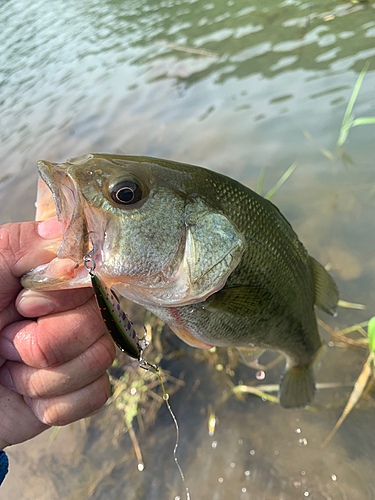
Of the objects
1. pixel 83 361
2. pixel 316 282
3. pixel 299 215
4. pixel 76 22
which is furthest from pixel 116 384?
pixel 76 22

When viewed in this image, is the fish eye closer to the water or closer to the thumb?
the thumb

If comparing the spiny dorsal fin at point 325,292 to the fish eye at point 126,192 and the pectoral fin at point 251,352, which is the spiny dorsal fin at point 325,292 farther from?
the fish eye at point 126,192

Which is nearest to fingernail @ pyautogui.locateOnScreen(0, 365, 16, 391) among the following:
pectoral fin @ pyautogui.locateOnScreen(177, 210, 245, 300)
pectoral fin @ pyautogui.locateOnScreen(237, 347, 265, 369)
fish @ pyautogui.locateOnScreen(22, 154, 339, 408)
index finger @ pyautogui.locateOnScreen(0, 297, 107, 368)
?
index finger @ pyautogui.locateOnScreen(0, 297, 107, 368)

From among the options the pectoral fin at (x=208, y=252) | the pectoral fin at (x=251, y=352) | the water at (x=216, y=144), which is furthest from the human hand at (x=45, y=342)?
the water at (x=216, y=144)

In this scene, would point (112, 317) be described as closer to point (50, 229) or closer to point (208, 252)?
point (208, 252)

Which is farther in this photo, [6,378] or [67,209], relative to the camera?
[6,378]

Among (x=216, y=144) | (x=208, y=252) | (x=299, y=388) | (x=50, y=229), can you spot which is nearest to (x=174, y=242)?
(x=208, y=252)
